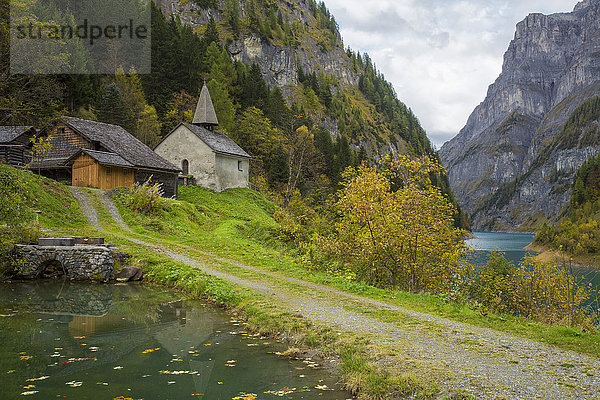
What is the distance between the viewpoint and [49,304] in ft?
40.7

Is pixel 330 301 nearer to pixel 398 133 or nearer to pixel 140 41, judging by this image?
pixel 140 41

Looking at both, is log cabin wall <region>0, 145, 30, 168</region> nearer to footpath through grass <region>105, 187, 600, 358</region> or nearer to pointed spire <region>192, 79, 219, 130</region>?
footpath through grass <region>105, 187, 600, 358</region>

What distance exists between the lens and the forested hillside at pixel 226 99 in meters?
33.5

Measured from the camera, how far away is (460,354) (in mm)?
7777

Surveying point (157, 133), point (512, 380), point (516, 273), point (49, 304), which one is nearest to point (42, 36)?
point (157, 133)

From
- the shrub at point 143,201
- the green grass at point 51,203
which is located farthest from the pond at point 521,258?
the green grass at point 51,203

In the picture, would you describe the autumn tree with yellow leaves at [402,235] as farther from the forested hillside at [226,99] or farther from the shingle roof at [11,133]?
the shingle roof at [11,133]

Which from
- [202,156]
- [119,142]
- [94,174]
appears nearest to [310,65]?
[202,156]

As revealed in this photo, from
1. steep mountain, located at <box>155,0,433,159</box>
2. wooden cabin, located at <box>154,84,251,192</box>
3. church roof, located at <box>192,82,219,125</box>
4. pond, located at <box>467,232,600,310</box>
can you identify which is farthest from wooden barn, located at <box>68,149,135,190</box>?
steep mountain, located at <box>155,0,433,159</box>

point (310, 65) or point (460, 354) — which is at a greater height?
point (310, 65)

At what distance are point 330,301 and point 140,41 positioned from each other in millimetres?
62508

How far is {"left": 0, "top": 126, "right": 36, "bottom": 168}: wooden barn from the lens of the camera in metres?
32.0

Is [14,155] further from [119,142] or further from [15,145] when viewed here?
[119,142]

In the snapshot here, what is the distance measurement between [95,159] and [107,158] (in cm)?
110
